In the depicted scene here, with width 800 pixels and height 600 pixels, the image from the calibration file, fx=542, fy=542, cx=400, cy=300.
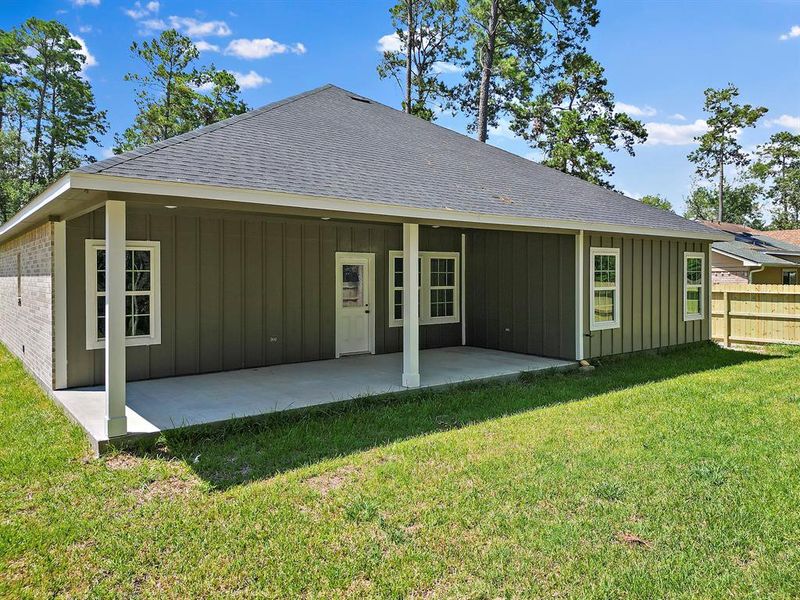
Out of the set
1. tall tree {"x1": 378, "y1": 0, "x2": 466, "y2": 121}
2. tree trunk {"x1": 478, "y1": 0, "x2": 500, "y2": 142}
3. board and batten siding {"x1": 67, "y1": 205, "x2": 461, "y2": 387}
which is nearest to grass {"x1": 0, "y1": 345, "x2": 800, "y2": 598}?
board and batten siding {"x1": 67, "y1": 205, "x2": 461, "y2": 387}

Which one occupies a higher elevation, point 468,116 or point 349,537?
point 468,116

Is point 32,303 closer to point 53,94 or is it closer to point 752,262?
point 752,262

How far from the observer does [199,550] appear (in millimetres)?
3053

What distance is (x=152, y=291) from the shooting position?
24.2 feet

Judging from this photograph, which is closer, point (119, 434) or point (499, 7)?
point (119, 434)

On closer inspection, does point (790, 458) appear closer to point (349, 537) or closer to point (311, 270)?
point (349, 537)

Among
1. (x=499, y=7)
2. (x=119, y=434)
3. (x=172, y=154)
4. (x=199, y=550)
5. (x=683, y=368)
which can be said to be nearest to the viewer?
(x=199, y=550)

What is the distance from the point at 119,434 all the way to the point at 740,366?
29.3 feet

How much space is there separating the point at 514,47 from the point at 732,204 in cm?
3269

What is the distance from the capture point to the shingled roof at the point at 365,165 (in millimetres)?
5445

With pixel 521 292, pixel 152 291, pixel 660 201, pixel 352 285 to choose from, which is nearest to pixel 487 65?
pixel 521 292

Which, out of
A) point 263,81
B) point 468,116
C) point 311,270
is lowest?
point 311,270

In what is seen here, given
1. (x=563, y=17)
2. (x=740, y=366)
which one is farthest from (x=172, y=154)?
(x=563, y=17)

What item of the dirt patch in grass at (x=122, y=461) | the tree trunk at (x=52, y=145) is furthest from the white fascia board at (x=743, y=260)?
the tree trunk at (x=52, y=145)
